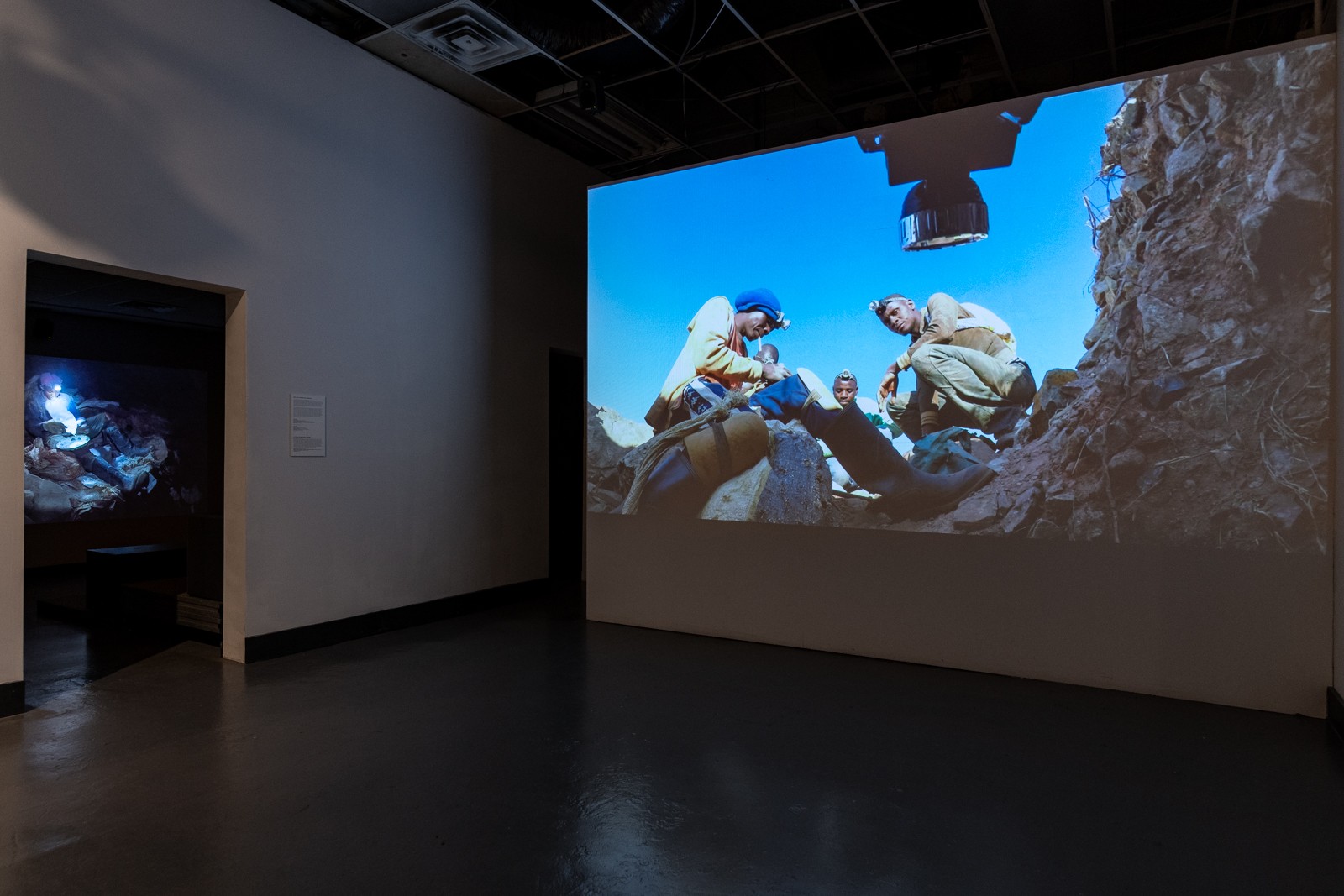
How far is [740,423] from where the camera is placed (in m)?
5.04

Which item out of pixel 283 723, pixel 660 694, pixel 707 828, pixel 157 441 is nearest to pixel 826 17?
pixel 660 694

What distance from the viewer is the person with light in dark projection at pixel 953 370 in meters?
4.16

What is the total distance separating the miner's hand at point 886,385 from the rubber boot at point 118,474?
25.4 ft

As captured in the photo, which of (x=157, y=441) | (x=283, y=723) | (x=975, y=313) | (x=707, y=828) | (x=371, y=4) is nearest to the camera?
(x=707, y=828)

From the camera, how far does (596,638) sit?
16.8 ft

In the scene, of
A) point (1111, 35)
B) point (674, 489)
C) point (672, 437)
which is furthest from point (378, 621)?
point (1111, 35)

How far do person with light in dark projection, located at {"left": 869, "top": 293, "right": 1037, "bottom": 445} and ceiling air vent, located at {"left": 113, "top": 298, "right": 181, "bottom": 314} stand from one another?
6402mm

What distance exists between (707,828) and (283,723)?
2074 mm

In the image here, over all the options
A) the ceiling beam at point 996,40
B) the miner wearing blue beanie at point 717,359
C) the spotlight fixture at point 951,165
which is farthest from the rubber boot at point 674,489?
the ceiling beam at point 996,40

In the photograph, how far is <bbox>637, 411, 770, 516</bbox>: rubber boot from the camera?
5.01 meters

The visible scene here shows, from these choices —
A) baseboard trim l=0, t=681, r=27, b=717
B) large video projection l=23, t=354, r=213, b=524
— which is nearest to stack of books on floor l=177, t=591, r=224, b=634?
baseboard trim l=0, t=681, r=27, b=717

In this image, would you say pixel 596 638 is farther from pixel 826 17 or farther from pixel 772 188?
pixel 826 17

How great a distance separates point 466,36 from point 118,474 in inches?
242

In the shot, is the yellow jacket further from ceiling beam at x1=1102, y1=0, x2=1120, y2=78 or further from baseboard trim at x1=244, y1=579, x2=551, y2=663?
ceiling beam at x1=1102, y1=0, x2=1120, y2=78
